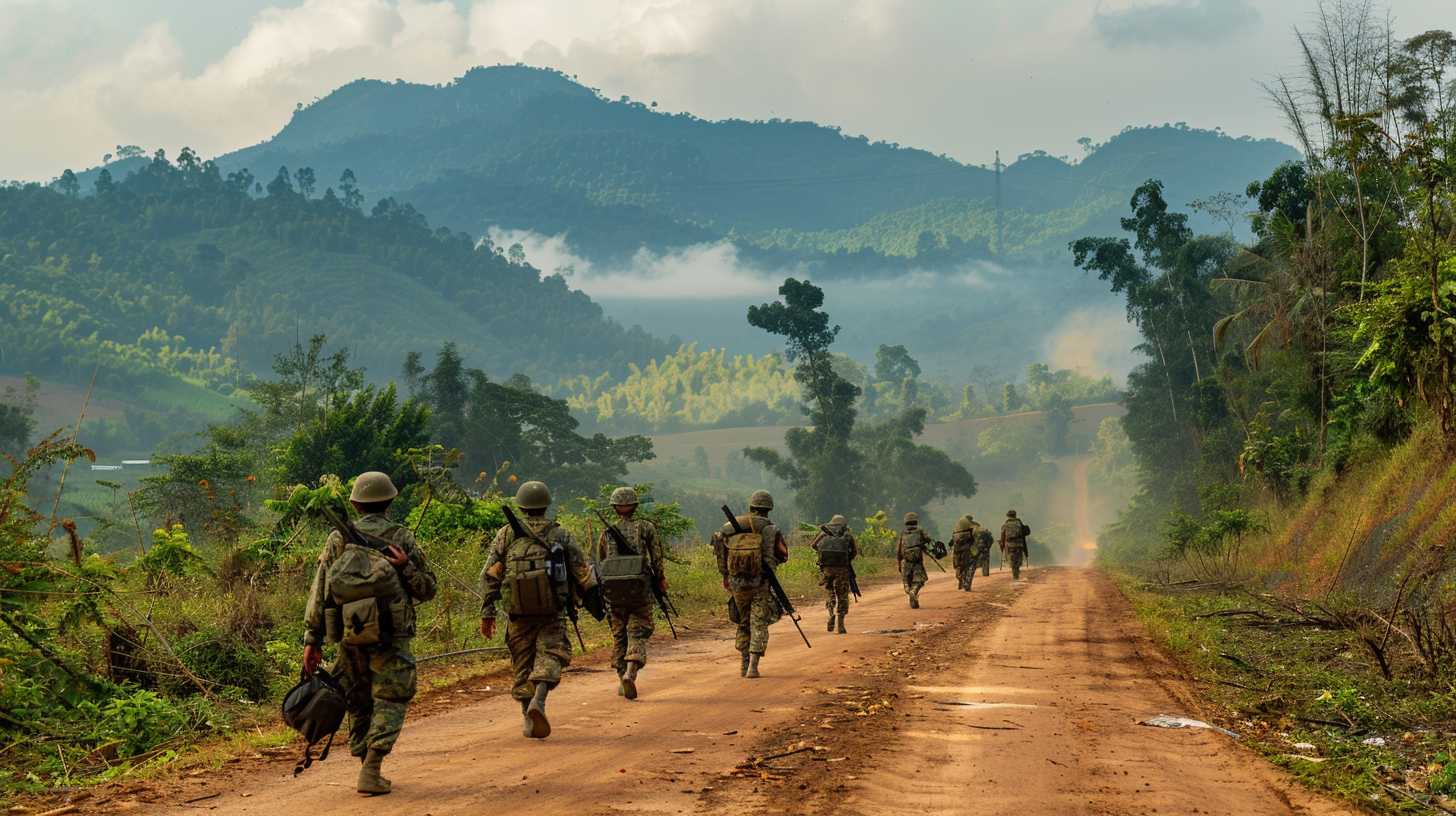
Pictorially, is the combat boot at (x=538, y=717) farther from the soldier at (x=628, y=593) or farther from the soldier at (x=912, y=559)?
the soldier at (x=912, y=559)

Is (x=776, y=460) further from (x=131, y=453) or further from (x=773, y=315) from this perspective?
(x=131, y=453)

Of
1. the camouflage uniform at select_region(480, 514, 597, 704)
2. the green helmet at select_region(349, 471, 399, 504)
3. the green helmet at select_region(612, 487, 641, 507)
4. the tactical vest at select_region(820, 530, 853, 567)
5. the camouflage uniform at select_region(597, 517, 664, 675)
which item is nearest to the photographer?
the green helmet at select_region(349, 471, 399, 504)

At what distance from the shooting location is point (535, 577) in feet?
32.6

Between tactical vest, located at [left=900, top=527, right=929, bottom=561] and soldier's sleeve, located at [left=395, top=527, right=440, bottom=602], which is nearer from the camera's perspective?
soldier's sleeve, located at [left=395, top=527, right=440, bottom=602]

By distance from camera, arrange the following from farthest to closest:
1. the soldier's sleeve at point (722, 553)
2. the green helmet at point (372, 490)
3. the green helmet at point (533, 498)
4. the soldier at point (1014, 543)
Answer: the soldier at point (1014, 543)
the soldier's sleeve at point (722, 553)
the green helmet at point (533, 498)
the green helmet at point (372, 490)

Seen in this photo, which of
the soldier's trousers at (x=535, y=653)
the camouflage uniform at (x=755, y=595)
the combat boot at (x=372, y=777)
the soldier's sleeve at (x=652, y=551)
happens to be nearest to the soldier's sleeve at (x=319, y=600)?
the combat boot at (x=372, y=777)

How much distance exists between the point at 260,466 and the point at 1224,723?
52.8m

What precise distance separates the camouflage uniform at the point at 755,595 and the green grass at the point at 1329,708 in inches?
→ 185

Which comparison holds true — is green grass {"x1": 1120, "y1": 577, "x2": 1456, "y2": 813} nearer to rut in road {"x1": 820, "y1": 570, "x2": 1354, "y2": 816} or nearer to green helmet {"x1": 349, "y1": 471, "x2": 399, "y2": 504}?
rut in road {"x1": 820, "y1": 570, "x2": 1354, "y2": 816}

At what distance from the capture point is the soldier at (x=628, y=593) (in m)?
12.1

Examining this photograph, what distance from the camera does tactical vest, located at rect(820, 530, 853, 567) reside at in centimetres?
1877

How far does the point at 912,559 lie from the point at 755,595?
416 inches

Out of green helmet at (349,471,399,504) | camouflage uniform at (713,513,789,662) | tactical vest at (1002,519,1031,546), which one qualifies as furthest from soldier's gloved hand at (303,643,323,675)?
tactical vest at (1002,519,1031,546)

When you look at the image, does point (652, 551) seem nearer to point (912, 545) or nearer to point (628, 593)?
point (628, 593)
